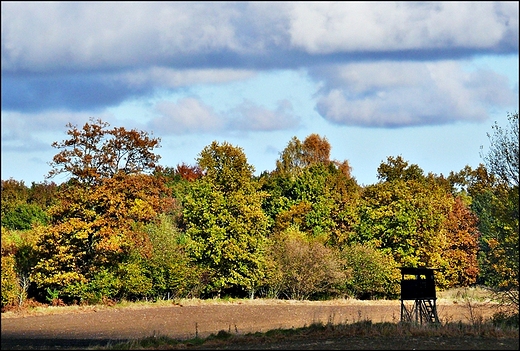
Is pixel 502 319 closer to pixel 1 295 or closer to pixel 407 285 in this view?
pixel 407 285

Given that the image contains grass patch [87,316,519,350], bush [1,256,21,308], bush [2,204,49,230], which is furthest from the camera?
bush [2,204,49,230]

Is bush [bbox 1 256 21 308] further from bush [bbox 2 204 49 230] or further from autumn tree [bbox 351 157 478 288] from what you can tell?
autumn tree [bbox 351 157 478 288]

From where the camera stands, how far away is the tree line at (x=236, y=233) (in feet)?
200

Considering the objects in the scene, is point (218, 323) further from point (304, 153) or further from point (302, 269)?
point (304, 153)

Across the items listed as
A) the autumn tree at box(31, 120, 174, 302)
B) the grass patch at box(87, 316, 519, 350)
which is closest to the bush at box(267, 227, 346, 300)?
the autumn tree at box(31, 120, 174, 302)

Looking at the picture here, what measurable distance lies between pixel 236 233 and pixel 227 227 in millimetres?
975

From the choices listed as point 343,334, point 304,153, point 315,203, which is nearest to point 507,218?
point 343,334

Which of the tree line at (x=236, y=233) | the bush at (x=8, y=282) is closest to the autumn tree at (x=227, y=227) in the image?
the tree line at (x=236, y=233)

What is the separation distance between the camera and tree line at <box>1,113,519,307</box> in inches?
2402

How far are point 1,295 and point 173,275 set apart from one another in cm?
1517

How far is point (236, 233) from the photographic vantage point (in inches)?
2817

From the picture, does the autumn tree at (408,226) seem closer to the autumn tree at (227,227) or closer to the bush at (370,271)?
the bush at (370,271)

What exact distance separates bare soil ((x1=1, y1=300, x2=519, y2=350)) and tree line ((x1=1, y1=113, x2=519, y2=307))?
2.98 m

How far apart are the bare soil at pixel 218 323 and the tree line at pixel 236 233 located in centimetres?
298
